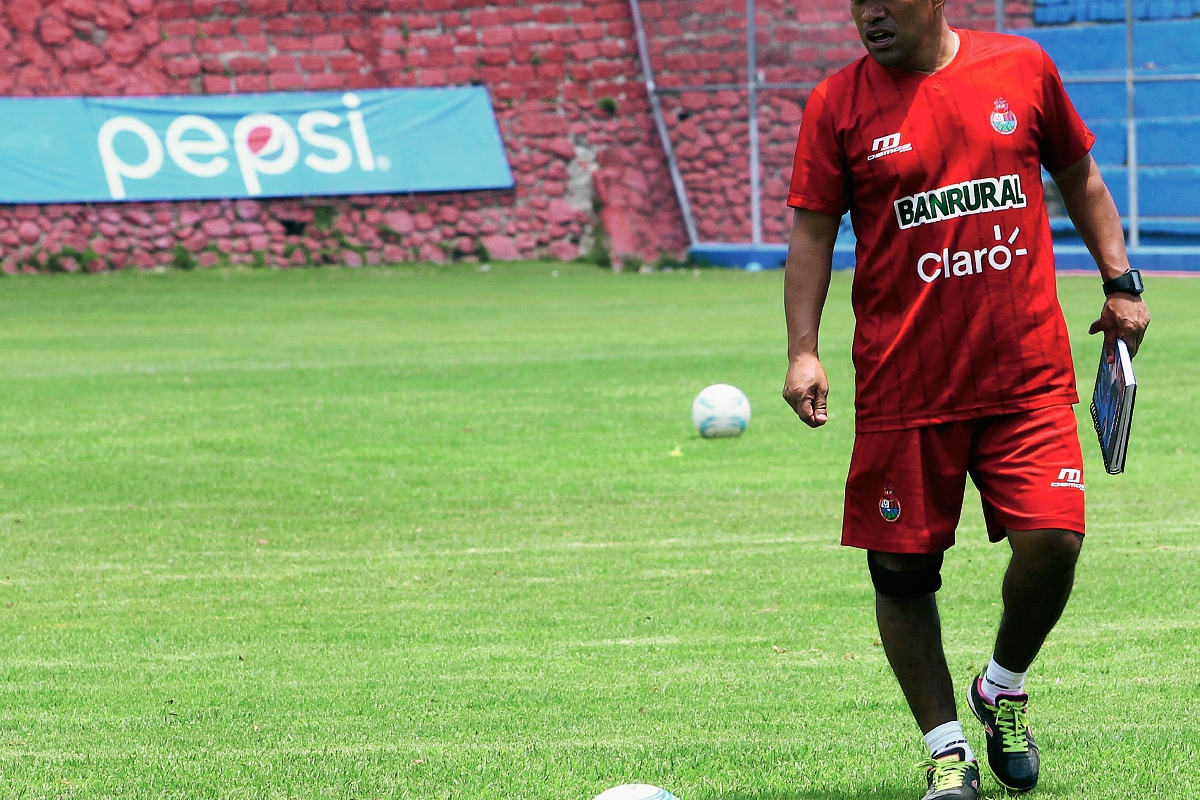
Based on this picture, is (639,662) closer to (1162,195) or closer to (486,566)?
(486,566)

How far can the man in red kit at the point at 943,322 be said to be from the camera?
14.1 feet

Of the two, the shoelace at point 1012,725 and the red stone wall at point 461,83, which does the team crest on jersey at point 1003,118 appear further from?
the red stone wall at point 461,83

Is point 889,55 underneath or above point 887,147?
above

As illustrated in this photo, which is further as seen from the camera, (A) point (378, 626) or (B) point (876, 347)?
(A) point (378, 626)

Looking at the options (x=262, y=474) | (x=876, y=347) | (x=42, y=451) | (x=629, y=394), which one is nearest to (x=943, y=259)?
(x=876, y=347)

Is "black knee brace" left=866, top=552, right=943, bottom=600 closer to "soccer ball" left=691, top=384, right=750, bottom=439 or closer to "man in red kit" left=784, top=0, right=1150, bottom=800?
"man in red kit" left=784, top=0, right=1150, bottom=800

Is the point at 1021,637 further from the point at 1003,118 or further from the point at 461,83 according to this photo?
the point at 461,83

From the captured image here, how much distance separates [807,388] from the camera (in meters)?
4.39

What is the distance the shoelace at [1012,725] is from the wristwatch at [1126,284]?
42.0 inches

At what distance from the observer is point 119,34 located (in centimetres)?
3020

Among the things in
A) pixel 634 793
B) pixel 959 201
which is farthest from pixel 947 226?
pixel 634 793

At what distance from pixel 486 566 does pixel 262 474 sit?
323cm

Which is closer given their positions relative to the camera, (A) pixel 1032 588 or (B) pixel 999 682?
(A) pixel 1032 588

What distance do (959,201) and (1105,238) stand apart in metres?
0.56
